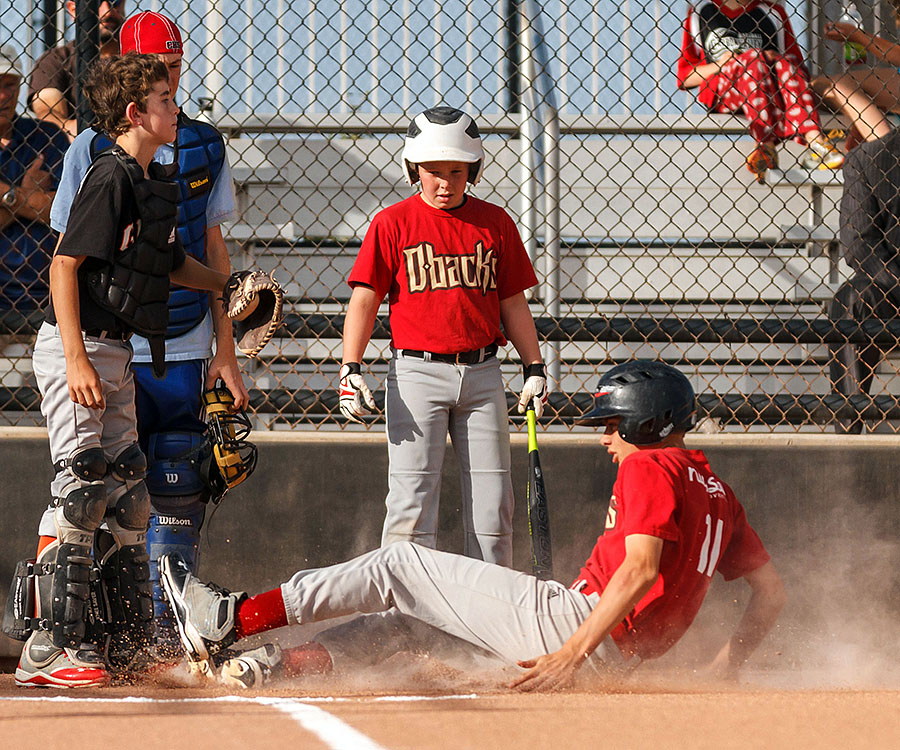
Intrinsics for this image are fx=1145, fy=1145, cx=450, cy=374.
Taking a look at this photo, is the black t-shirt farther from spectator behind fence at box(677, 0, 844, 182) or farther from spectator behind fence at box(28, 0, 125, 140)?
spectator behind fence at box(677, 0, 844, 182)

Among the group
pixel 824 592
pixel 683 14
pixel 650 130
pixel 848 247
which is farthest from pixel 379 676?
pixel 683 14

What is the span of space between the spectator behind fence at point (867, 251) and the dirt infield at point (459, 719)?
8.39 feet

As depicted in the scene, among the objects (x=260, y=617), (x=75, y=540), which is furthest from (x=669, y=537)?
(x=75, y=540)

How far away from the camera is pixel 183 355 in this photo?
4242 mm

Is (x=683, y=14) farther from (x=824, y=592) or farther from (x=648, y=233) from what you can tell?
(x=824, y=592)

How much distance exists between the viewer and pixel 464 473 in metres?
4.21

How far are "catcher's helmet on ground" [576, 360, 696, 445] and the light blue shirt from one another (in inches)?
61.8

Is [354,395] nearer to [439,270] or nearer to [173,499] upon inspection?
[439,270]

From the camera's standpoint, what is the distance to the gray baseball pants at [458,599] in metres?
3.45

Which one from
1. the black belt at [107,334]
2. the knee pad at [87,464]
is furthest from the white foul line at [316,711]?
the black belt at [107,334]

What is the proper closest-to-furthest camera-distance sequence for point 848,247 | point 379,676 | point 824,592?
point 379,676 < point 824,592 < point 848,247

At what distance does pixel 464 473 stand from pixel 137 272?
53.6 inches

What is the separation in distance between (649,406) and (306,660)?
1.34 meters

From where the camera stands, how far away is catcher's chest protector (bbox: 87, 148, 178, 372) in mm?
3748
